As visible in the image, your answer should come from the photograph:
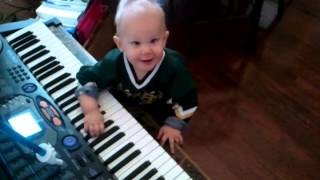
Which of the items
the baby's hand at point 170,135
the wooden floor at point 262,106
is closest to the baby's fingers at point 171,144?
the baby's hand at point 170,135

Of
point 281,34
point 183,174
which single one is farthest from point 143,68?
point 281,34

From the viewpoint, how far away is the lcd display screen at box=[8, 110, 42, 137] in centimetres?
82

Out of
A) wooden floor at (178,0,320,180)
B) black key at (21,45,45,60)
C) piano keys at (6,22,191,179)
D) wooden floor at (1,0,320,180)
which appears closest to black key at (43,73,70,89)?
piano keys at (6,22,191,179)

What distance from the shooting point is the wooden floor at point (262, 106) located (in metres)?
1.71

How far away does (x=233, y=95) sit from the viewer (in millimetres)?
1963

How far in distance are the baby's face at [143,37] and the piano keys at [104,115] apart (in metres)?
0.14

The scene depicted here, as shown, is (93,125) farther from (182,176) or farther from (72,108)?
(182,176)

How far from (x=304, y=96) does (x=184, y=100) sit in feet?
3.47

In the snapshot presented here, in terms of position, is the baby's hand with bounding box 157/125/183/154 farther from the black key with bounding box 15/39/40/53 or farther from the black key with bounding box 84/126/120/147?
the black key with bounding box 15/39/40/53

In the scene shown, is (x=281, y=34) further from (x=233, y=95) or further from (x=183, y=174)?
(x=183, y=174)

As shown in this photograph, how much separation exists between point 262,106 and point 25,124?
1.34m

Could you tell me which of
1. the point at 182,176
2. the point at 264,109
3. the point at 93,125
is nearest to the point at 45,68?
the point at 93,125

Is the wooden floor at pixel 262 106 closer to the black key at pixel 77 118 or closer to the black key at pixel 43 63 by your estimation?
the black key at pixel 43 63

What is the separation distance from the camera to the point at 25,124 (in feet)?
2.77
